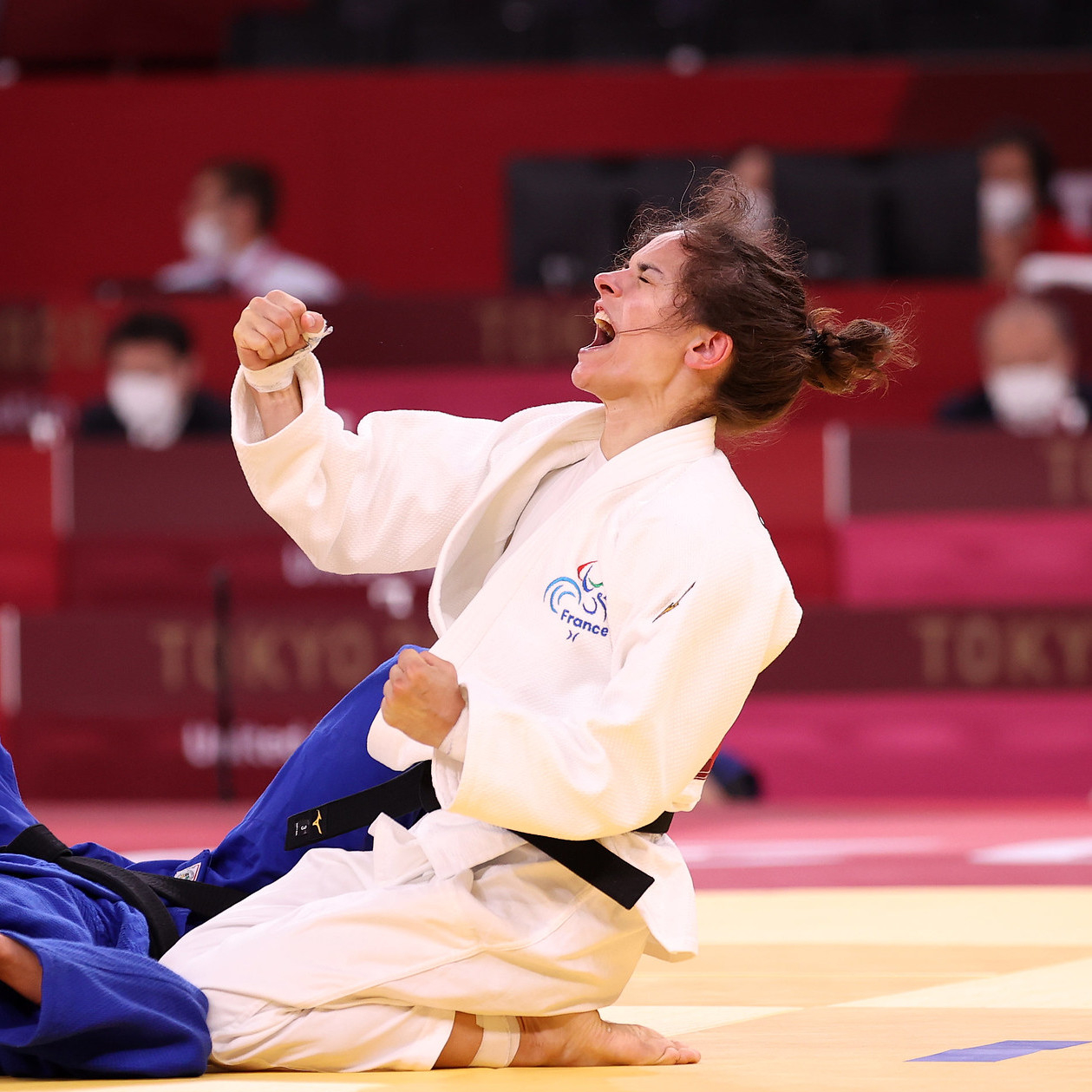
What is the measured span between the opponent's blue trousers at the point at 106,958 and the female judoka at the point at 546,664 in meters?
0.09

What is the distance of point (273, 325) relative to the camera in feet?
7.93

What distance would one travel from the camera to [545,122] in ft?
26.9

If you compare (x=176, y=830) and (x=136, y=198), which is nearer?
(x=176, y=830)

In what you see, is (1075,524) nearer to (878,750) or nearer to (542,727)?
(878,750)

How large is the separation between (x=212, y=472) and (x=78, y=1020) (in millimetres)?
4134

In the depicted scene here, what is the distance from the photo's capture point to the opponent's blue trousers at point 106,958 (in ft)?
6.70

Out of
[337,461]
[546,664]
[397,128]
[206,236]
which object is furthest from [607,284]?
[397,128]

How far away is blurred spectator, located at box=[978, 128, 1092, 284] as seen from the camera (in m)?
7.40

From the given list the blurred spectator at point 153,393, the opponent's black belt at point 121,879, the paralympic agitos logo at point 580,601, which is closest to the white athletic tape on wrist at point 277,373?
the paralympic agitos logo at point 580,601

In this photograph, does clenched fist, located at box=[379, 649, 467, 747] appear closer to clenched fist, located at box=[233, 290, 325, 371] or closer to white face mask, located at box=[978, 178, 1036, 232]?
clenched fist, located at box=[233, 290, 325, 371]

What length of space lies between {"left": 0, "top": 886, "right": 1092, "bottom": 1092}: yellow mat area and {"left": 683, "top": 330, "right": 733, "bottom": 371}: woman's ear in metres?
0.86

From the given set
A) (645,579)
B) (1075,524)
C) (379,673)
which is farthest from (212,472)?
(645,579)

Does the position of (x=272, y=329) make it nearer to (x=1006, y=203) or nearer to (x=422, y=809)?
(x=422, y=809)

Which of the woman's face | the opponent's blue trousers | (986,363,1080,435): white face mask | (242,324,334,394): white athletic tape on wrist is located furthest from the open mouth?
(986,363,1080,435): white face mask
